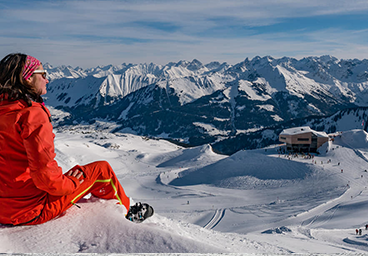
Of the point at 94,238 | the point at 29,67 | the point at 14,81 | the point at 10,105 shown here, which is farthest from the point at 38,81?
the point at 94,238

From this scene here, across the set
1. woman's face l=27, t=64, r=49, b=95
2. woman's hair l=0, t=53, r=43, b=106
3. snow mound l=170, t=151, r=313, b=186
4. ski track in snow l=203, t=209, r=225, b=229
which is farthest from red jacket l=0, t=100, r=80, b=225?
snow mound l=170, t=151, r=313, b=186

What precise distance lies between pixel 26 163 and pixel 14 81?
125 centimetres

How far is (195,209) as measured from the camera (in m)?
36.0

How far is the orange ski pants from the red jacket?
17cm

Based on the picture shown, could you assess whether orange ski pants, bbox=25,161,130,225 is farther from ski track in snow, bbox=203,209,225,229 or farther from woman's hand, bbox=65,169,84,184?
ski track in snow, bbox=203,209,225,229

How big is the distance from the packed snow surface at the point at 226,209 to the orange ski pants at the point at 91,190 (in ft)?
0.55

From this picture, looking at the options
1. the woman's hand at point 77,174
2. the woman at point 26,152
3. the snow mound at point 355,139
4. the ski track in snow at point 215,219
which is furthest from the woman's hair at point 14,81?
the snow mound at point 355,139

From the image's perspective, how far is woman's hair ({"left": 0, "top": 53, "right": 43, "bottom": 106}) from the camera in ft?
13.8

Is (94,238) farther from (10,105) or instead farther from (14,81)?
(14,81)

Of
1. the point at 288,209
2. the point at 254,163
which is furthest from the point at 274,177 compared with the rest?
the point at 288,209

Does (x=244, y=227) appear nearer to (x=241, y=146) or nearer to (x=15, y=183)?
(x=15, y=183)

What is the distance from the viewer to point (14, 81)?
166 inches

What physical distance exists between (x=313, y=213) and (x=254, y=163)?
2310cm

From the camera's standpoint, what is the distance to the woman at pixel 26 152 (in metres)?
4.05
